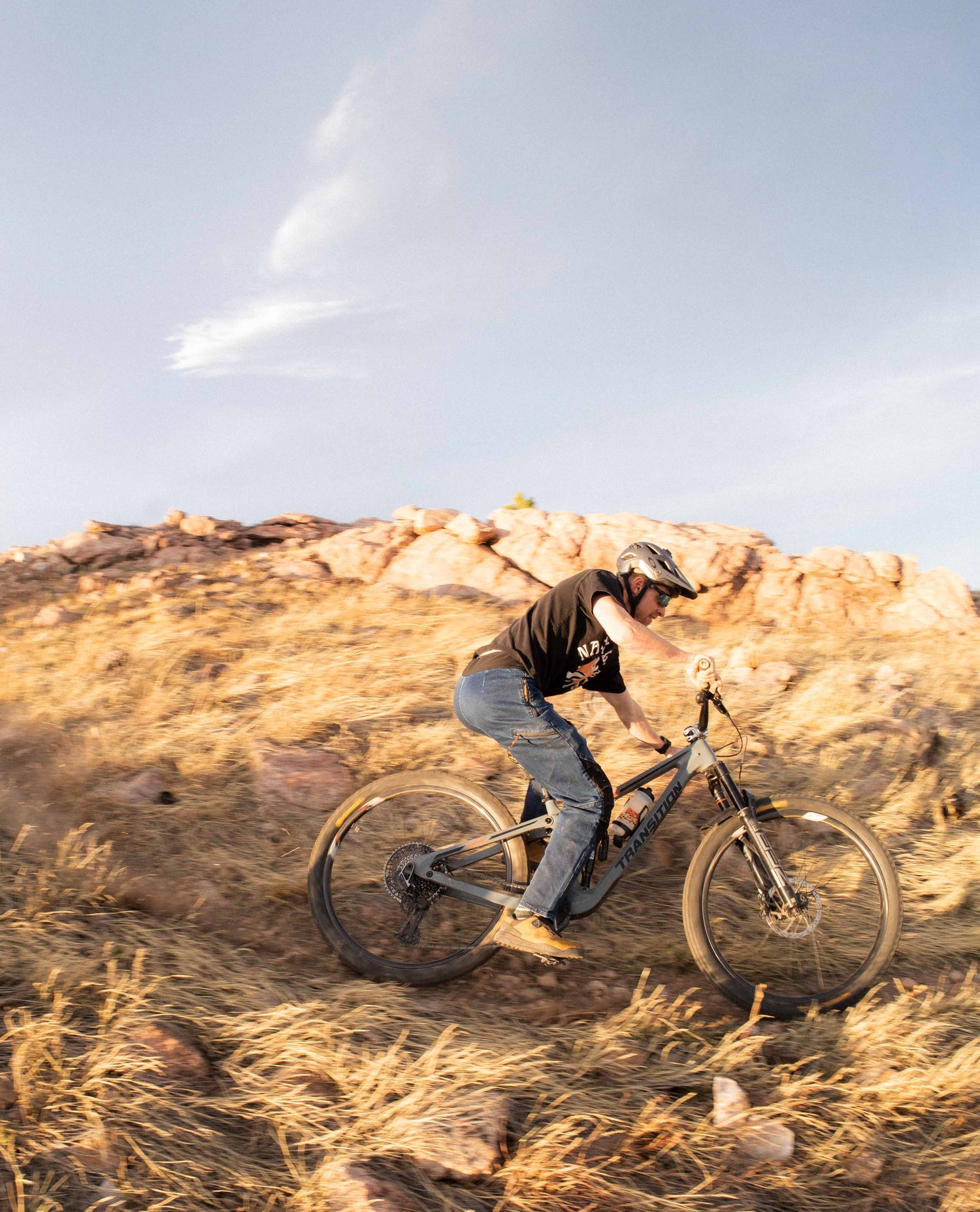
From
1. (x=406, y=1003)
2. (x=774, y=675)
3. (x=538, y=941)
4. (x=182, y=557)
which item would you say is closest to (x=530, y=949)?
(x=538, y=941)

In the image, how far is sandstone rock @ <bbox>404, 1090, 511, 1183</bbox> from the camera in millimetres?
3129

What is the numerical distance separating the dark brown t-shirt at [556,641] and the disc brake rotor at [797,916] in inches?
60.8

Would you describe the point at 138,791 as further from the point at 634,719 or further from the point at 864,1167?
the point at 864,1167

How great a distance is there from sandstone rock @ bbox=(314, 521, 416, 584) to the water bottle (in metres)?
9.28

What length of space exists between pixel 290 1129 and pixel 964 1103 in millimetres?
2995

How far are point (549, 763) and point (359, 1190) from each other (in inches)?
80.2

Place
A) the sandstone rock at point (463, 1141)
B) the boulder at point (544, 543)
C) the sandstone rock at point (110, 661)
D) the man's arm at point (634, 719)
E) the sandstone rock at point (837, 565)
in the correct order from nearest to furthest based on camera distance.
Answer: the sandstone rock at point (463, 1141), the man's arm at point (634, 719), the sandstone rock at point (110, 661), the boulder at point (544, 543), the sandstone rock at point (837, 565)

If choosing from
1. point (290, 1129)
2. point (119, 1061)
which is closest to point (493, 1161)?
point (290, 1129)

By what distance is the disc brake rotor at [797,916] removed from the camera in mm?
4301

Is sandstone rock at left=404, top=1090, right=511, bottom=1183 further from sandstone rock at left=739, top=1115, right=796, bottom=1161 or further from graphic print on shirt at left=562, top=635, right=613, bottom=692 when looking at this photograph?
graphic print on shirt at left=562, top=635, right=613, bottom=692

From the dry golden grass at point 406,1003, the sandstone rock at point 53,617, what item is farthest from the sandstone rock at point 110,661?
the sandstone rock at point 53,617

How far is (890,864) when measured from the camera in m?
4.40

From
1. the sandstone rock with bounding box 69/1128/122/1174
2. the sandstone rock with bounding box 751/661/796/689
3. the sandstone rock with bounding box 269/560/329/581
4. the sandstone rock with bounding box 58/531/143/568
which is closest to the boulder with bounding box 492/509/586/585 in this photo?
the sandstone rock with bounding box 269/560/329/581

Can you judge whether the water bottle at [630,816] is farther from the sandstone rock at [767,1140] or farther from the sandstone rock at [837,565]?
the sandstone rock at [837,565]
